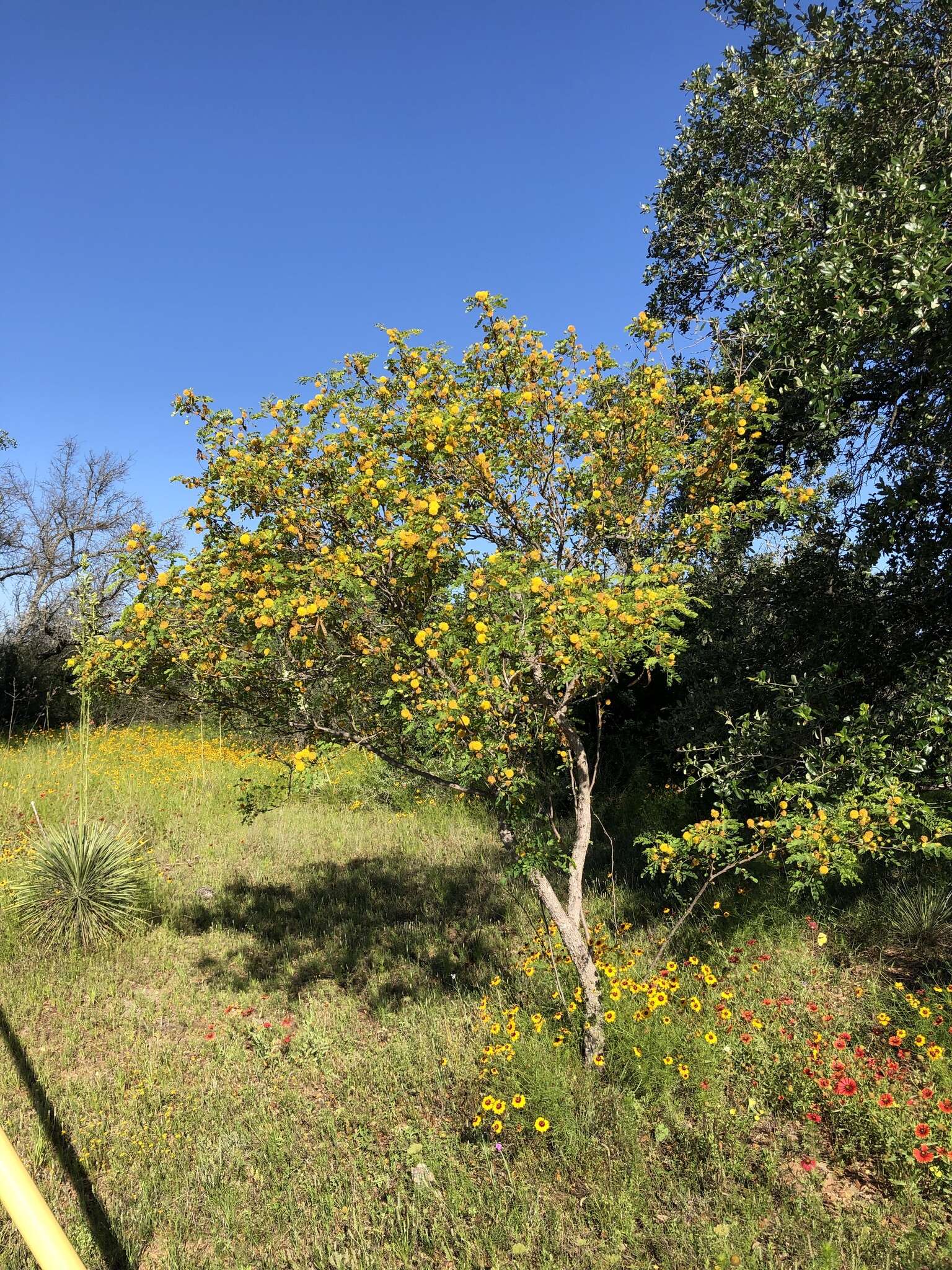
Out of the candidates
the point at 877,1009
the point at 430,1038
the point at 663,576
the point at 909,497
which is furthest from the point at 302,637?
the point at 877,1009

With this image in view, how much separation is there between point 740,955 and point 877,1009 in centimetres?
92

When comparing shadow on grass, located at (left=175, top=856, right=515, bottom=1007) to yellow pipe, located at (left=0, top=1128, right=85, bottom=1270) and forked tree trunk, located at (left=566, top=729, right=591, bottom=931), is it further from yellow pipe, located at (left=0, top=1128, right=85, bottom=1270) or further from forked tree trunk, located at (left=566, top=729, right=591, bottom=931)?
yellow pipe, located at (left=0, top=1128, right=85, bottom=1270)

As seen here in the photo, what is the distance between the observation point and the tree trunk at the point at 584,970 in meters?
3.72

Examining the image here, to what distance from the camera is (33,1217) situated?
1244 mm

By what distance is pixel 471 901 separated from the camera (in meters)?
6.48

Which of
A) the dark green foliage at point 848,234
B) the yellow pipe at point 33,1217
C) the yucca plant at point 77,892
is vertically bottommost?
the yucca plant at point 77,892

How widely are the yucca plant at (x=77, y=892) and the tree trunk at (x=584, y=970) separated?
393 centimetres

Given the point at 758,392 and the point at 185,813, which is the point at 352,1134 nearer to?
the point at 758,392

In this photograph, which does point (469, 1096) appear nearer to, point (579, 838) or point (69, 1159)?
point (579, 838)

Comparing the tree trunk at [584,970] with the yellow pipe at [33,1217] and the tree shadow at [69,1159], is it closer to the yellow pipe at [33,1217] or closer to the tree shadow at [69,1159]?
the tree shadow at [69,1159]

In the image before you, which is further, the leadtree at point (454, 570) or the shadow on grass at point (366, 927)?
the shadow on grass at point (366, 927)

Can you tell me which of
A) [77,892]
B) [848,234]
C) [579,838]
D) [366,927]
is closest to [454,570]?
[579,838]

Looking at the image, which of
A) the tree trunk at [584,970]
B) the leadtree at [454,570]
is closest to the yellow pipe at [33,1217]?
the leadtree at [454,570]

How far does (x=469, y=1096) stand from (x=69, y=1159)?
1966mm
